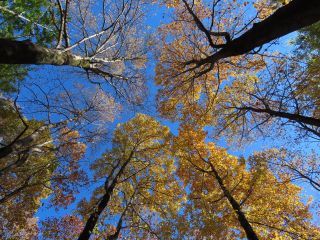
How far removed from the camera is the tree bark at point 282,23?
147 inches

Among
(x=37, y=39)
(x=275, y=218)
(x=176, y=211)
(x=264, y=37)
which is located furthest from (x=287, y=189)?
(x=37, y=39)

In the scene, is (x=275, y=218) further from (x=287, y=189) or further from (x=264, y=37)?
(x=264, y=37)

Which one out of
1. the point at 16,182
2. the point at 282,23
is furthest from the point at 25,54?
the point at 16,182

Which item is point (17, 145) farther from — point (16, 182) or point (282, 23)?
point (282, 23)

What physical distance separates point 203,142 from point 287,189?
4.58 meters

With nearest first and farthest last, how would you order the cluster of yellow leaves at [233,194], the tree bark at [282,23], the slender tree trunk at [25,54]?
1. the tree bark at [282,23]
2. the slender tree trunk at [25,54]
3. the cluster of yellow leaves at [233,194]

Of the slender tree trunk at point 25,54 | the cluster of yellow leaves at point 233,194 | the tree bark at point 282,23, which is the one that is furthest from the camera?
the cluster of yellow leaves at point 233,194

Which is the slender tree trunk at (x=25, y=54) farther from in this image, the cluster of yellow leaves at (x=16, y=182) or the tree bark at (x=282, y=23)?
the cluster of yellow leaves at (x=16, y=182)

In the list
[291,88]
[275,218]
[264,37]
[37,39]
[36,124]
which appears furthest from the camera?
[36,124]

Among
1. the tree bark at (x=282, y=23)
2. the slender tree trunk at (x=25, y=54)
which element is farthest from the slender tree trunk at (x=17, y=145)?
the tree bark at (x=282, y=23)

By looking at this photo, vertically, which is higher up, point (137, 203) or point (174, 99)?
point (174, 99)

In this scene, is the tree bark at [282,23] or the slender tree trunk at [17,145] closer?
the tree bark at [282,23]

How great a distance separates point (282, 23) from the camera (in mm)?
4055

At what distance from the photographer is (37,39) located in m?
12.1
